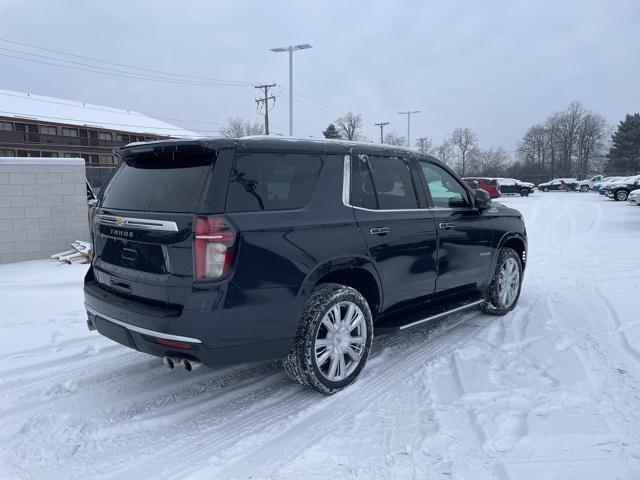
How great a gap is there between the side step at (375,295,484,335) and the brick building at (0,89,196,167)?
123 ft

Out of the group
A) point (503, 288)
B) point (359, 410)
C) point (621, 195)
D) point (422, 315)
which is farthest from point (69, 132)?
point (359, 410)

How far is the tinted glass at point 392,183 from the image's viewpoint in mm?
4129

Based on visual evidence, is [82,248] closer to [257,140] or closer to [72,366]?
[72,366]

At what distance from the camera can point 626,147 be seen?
74.3m

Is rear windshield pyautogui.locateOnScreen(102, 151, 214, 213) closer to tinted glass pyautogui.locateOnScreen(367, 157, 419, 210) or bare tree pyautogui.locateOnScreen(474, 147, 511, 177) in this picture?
tinted glass pyautogui.locateOnScreen(367, 157, 419, 210)

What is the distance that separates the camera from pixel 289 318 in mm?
3281

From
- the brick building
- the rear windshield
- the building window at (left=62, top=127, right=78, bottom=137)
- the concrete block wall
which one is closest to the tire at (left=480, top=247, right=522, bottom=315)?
the rear windshield

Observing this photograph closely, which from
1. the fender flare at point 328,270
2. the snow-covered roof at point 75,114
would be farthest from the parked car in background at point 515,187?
the fender flare at point 328,270

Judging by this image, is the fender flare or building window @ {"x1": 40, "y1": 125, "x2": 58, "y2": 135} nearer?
the fender flare

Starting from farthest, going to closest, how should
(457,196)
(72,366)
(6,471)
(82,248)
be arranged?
(82,248)
(457,196)
(72,366)
(6,471)

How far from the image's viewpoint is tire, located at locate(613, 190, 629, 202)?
29406 millimetres

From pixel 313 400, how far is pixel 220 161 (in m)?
1.84

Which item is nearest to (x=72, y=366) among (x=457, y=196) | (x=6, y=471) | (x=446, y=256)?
(x=6, y=471)

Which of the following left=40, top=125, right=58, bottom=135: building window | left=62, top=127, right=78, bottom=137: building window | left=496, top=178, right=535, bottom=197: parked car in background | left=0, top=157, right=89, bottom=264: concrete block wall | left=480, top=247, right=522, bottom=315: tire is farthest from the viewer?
left=496, top=178, right=535, bottom=197: parked car in background
